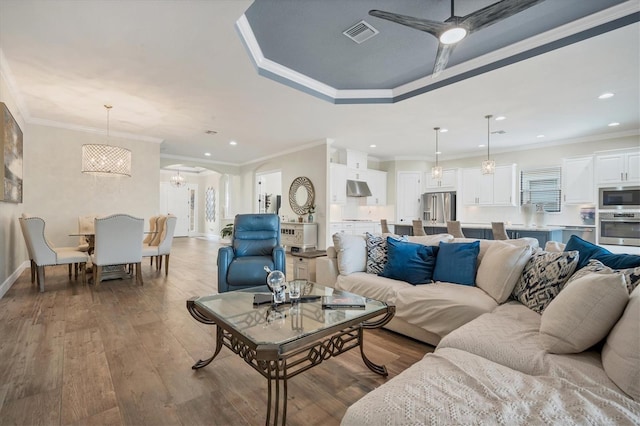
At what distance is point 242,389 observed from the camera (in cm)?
172

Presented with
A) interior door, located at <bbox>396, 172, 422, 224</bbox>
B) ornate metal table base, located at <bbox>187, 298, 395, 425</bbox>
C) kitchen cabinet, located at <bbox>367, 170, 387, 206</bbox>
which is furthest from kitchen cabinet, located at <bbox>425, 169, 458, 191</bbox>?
ornate metal table base, located at <bbox>187, 298, 395, 425</bbox>

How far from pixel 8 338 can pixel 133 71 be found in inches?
110

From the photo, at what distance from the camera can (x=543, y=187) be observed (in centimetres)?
639

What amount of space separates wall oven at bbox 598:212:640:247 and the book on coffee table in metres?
5.58

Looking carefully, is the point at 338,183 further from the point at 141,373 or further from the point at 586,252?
the point at 141,373

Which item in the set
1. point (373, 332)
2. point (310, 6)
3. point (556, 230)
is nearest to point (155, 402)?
point (373, 332)

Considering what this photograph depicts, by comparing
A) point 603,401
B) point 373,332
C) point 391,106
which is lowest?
point 373,332

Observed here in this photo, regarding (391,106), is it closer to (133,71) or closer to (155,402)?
(133,71)

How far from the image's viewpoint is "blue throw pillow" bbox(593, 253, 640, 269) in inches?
61.6

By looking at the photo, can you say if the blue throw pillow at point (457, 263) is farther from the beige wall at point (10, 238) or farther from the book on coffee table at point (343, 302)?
the beige wall at point (10, 238)

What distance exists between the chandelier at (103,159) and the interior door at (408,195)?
6.31 m

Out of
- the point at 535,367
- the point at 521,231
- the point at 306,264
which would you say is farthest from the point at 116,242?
the point at 521,231

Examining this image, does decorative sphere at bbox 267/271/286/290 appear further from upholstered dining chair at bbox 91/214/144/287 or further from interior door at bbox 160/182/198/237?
interior door at bbox 160/182/198/237

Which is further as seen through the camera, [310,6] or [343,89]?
[343,89]
